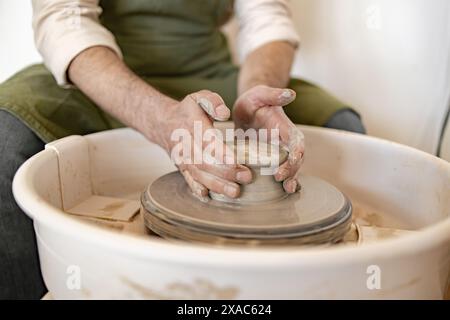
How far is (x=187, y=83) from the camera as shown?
150cm

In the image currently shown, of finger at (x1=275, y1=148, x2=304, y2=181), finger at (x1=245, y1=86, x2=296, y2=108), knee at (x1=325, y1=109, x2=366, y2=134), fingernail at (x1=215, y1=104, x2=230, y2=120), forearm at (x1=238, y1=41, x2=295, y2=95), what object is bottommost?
knee at (x1=325, y1=109, x2=366, y2=134)

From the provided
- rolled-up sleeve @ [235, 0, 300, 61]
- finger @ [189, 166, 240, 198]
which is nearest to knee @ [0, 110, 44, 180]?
finger @ [189, 166, 240, 198]

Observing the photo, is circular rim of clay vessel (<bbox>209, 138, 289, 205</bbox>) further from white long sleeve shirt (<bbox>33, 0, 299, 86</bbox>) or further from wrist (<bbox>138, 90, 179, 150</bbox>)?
white long sleeve shirt (<bbox>33, 0, 299, 86</bbox>)

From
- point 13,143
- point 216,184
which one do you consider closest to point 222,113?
point 216,184

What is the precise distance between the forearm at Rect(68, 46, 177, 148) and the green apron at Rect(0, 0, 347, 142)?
122mm

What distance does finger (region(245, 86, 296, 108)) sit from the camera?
1026 millimetres

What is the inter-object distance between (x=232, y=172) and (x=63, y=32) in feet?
1.95

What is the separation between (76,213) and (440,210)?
2.53ft

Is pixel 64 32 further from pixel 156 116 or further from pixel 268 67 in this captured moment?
pixel 268 67

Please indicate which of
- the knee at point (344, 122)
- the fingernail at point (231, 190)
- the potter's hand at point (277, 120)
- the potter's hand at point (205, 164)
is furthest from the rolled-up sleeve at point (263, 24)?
the fingernail at point (231, 190)
